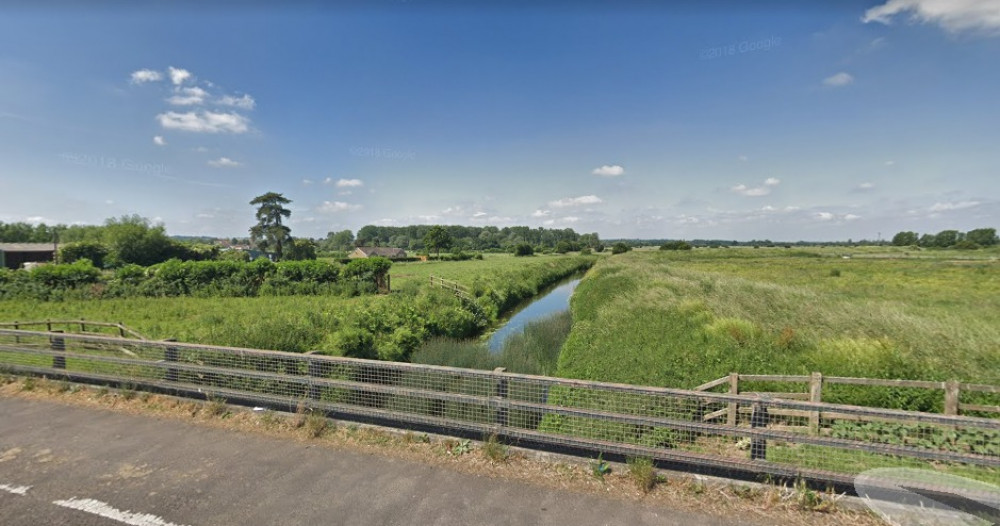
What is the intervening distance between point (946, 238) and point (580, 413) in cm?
17715

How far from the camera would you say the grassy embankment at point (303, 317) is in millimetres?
11688

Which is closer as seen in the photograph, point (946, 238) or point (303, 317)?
point (303, 317)

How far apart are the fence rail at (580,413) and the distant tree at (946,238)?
158294 millimetres

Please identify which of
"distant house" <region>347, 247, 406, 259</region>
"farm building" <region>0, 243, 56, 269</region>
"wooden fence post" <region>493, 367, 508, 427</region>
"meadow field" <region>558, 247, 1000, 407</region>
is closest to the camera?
"wooden fence post" <region>493, 367, 508, 427</region>

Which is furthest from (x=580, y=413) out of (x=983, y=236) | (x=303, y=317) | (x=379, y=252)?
(x=983, y=236)

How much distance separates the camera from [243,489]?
437 centimetres

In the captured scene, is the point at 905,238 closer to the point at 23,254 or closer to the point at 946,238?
the point at 946,238

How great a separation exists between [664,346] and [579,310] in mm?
10059

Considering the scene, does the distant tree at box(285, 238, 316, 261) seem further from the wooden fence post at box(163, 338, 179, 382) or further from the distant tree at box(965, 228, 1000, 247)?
the distant tree at box(965, 228, 1000, 247)

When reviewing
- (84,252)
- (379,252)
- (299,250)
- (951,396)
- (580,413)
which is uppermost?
(299,250)

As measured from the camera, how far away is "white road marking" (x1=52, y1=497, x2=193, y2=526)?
381 cm

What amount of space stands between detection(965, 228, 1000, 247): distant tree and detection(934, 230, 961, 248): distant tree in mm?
2677

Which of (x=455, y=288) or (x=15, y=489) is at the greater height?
(x=15, y=489)

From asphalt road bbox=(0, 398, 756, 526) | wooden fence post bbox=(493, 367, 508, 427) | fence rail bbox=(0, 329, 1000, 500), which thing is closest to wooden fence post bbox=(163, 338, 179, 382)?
fence rail bbox=(0, 329, 1000, 500)
